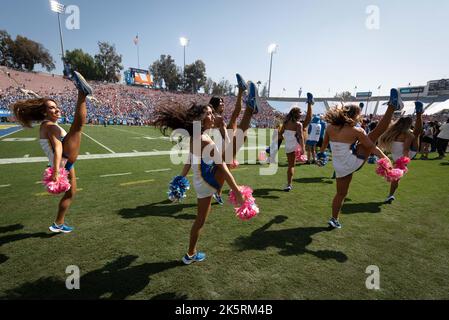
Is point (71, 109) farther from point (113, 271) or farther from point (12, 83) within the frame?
point (113, 271)

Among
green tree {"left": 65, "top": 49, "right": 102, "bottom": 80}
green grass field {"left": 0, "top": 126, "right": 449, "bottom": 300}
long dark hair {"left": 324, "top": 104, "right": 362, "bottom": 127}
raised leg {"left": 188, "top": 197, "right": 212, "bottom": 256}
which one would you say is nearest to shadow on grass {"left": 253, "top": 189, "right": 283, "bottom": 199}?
green grass field {"left": 0, "top": 126, "right": 449, "bottom": 300}

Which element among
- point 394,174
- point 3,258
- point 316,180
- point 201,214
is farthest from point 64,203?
point 316,180

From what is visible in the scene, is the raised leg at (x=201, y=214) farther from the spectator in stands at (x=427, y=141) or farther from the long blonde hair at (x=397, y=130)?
the spectator in stands at (x=427, y=141)

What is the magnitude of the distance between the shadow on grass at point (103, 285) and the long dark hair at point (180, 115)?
6.23 feet

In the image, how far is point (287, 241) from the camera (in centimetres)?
403

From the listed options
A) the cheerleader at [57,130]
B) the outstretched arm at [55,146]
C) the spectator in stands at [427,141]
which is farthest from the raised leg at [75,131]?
the spectator in stands at [427,141]

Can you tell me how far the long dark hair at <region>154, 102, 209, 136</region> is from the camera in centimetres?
291

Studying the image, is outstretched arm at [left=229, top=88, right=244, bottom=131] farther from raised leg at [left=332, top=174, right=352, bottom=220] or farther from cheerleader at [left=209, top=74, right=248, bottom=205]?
raised leg at [left=332, top=174, right=352, bottom=220]

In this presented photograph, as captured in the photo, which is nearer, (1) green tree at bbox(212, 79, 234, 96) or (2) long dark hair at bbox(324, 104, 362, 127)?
(2) long dark hair at bbox(324, 104, 362, 127)

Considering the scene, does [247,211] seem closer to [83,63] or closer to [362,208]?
[362,208]

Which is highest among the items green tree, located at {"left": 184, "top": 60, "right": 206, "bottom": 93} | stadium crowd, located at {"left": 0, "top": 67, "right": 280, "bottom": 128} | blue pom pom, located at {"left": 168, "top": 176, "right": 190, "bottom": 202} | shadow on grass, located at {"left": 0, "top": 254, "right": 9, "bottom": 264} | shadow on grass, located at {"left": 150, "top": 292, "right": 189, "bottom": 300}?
green tree, located at {"left": 184, "top": 60, "right": 206, "bottom": 93}

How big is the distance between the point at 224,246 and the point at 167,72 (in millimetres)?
99076

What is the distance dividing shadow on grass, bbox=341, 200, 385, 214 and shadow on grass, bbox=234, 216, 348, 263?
50.6 inches
